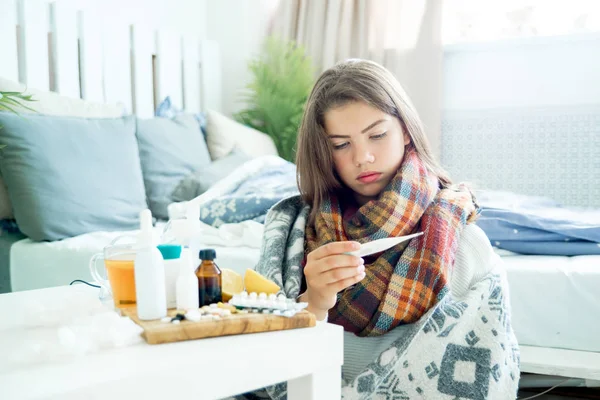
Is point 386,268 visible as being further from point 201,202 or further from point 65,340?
point 201,202

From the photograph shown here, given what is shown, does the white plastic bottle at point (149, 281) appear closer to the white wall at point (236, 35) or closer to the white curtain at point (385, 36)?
the white curtain at point (385, 36)

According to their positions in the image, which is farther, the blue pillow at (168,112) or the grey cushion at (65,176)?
the blue pillow at (168,112)

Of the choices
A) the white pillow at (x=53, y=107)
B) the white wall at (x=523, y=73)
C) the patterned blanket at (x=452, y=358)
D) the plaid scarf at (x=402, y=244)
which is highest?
the white wall at (x=523, y=73)

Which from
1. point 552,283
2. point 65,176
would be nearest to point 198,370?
point 552,283

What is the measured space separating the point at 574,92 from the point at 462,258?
6.64 ft

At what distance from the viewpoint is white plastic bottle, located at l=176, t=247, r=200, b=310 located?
739mm

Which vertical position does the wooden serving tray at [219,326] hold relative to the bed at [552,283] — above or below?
above

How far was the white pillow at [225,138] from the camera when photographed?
252 centimetres

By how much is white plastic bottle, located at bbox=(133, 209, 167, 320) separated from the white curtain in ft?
7.93

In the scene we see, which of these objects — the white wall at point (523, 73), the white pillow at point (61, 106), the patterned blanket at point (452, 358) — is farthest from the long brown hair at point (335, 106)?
the white wall at point (523, 73)

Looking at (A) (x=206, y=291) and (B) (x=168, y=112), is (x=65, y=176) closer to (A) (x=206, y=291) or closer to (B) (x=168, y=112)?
(B) (x=168, y=112)

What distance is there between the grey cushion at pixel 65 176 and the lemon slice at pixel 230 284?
108 cm

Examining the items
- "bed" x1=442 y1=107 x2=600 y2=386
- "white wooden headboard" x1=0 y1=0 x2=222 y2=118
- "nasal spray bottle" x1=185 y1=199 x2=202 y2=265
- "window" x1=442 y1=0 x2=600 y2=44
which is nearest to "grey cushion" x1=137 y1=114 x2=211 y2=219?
"white wooden headboard" x1=0 y1=0 x2=222 y2=118

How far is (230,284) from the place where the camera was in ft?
2.73
